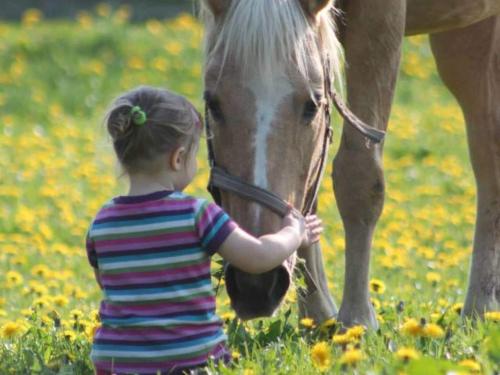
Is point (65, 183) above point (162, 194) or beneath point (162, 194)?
beneath

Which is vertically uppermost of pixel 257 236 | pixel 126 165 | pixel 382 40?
pixel 382 40

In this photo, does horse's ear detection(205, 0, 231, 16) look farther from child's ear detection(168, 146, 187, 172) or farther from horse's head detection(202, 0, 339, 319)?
child's ear detection(168, 146, 187, 172)

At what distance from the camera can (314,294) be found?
531 centimetres

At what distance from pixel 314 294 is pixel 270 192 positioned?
1.40 metres

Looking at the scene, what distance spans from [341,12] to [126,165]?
1.46 m

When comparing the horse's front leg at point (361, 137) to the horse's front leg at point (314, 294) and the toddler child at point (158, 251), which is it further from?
the toddler child at point (158, 251)

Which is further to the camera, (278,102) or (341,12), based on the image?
(341,12)

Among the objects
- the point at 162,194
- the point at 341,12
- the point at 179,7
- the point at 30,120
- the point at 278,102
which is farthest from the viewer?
the point at 179,7

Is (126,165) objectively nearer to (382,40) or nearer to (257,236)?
(257,236)

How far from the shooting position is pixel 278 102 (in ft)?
13.5

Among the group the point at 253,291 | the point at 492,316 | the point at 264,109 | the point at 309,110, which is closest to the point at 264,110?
the point at 264,109

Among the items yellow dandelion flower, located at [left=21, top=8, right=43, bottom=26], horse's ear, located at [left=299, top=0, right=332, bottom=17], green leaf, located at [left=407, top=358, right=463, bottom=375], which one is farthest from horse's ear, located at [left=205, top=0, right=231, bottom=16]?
yellow dandelion flower, located at [left=21, top=8, right=43, bottom=26]

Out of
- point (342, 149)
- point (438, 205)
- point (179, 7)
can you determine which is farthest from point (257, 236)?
point (179, 7)

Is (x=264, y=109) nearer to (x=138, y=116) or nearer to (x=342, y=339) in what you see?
(x=138, y=116)
